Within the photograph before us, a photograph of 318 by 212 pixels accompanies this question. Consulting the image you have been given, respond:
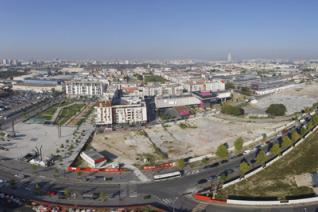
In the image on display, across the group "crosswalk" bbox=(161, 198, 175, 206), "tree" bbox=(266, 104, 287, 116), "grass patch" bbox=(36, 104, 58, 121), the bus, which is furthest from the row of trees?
"grass patch" bbox=(36, 104, 58, 121)

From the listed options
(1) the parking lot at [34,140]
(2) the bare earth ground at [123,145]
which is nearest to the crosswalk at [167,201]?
(2) the bare earth ground at [123,145]

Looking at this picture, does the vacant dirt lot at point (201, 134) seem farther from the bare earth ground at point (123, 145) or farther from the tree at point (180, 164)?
the tree at point (180, 164)

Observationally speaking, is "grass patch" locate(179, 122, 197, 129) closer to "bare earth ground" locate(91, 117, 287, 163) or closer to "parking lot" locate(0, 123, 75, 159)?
"bare earth ground" locate(91, 117, 287, 163)

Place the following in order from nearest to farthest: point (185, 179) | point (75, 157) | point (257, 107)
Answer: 1. point (185, 179)
2. point (75, 157)
3. point (257, 107)

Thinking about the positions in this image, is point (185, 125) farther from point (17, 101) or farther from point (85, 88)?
point (17, 101)

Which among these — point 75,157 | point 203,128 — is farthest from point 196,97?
point 75,157

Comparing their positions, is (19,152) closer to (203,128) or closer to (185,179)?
(185,179)

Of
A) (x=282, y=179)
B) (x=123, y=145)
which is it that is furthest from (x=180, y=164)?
(x=123, y=145)
